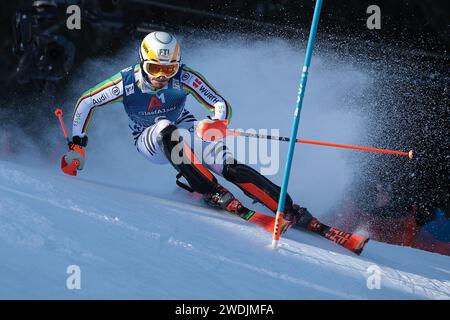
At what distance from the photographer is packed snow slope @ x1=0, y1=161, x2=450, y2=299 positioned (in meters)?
2.74

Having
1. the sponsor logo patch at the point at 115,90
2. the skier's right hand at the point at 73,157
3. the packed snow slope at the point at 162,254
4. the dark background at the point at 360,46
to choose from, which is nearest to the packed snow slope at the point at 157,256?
the packed snow slope at the point at 162,254

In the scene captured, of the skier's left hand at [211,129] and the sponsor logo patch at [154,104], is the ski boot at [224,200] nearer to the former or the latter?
the skier's left hand at [211,129]

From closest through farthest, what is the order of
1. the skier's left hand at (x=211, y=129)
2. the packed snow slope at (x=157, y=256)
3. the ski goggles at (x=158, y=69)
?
the packed snow slope at (x=157, y=256) < the skier's left hand at (x=211, y=129) < the ski goggles at (x=158, y=69)

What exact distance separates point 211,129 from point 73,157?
1324 mm

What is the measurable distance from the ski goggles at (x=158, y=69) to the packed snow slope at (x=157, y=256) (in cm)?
96

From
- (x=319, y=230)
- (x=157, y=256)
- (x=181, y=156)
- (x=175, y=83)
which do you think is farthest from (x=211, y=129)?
(x=157, y=256)

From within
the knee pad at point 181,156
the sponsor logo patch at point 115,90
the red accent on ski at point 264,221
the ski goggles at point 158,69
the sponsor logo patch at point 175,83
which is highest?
the ski goggles at point 158,69

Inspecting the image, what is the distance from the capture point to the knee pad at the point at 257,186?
4.30 metres

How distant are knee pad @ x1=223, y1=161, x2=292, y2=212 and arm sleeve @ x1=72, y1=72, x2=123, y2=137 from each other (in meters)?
1.11

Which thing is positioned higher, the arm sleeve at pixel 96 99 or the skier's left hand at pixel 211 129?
the arm sleeve at pixel 96 99

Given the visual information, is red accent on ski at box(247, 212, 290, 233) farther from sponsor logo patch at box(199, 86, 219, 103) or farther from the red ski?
sponsor logo patch at box(199, 86, 219, 103)
